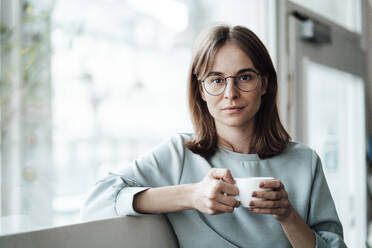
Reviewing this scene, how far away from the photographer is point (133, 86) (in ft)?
10.6

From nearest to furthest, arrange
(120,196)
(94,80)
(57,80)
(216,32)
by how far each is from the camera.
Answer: (120,196) → (216,32) → (57,80) → (94,80)

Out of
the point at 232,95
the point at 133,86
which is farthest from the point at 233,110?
the point at 133,86

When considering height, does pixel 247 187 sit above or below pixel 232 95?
below

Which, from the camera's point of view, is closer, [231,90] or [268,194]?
[268,194]

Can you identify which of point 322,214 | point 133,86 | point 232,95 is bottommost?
point 322,214

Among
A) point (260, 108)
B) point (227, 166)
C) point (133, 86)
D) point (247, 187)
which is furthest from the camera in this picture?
point (133, 86)

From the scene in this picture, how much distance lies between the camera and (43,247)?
757 mm

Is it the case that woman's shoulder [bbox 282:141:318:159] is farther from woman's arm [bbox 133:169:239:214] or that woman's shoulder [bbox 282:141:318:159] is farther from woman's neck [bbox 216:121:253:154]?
woman's arm [bbox 133:169:239:214]

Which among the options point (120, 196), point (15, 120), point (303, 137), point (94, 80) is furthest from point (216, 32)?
point (94, 80)

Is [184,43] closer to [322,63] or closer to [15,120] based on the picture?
[322,63]

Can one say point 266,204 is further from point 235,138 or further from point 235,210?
point 235,138

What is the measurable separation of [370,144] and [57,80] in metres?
2.38

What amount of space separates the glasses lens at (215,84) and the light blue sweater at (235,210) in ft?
0.62

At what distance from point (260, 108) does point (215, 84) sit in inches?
9.4
